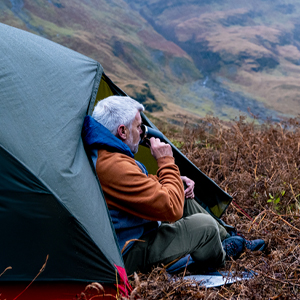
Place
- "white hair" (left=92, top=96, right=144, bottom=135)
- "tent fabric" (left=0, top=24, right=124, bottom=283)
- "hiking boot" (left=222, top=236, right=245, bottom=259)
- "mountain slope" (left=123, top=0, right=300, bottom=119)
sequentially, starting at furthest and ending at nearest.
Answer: "mountain slope" (left=123, top=0, right=300, bottom=119), "hiking boot" (left=222, top=236, right=245, bottom=259), "white hair" (left=92, top=96, right=144, bottom=135), "tent fabric" (left=0, top=24, right=124, bottom=283)

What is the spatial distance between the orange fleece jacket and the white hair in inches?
8.7

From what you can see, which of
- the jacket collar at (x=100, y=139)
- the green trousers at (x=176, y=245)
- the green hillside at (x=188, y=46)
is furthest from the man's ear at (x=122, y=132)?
the green hillside at (x=188, y=46)

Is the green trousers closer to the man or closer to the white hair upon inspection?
the man

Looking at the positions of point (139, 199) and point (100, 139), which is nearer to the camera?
point (139, 199)

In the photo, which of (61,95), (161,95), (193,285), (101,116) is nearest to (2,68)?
(61,95)

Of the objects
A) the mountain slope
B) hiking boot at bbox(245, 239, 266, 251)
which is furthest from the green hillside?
hiking boot at bbox(245, 239, 266, 251)

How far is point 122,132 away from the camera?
2.14m

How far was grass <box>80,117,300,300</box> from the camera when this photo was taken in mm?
1891

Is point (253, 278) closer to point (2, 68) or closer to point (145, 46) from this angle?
point (2, 68)

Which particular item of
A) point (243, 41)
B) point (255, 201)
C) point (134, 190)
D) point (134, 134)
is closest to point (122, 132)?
point (134, 134)

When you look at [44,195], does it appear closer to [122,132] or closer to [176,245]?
[122,132]

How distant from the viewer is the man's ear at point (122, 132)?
2121mm

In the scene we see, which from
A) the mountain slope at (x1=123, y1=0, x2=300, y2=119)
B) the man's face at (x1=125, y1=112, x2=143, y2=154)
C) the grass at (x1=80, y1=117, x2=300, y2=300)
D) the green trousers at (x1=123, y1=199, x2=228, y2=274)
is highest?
the man's face at (x1=125, y1=112, x2=143, y2=154)

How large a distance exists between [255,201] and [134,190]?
253cm
